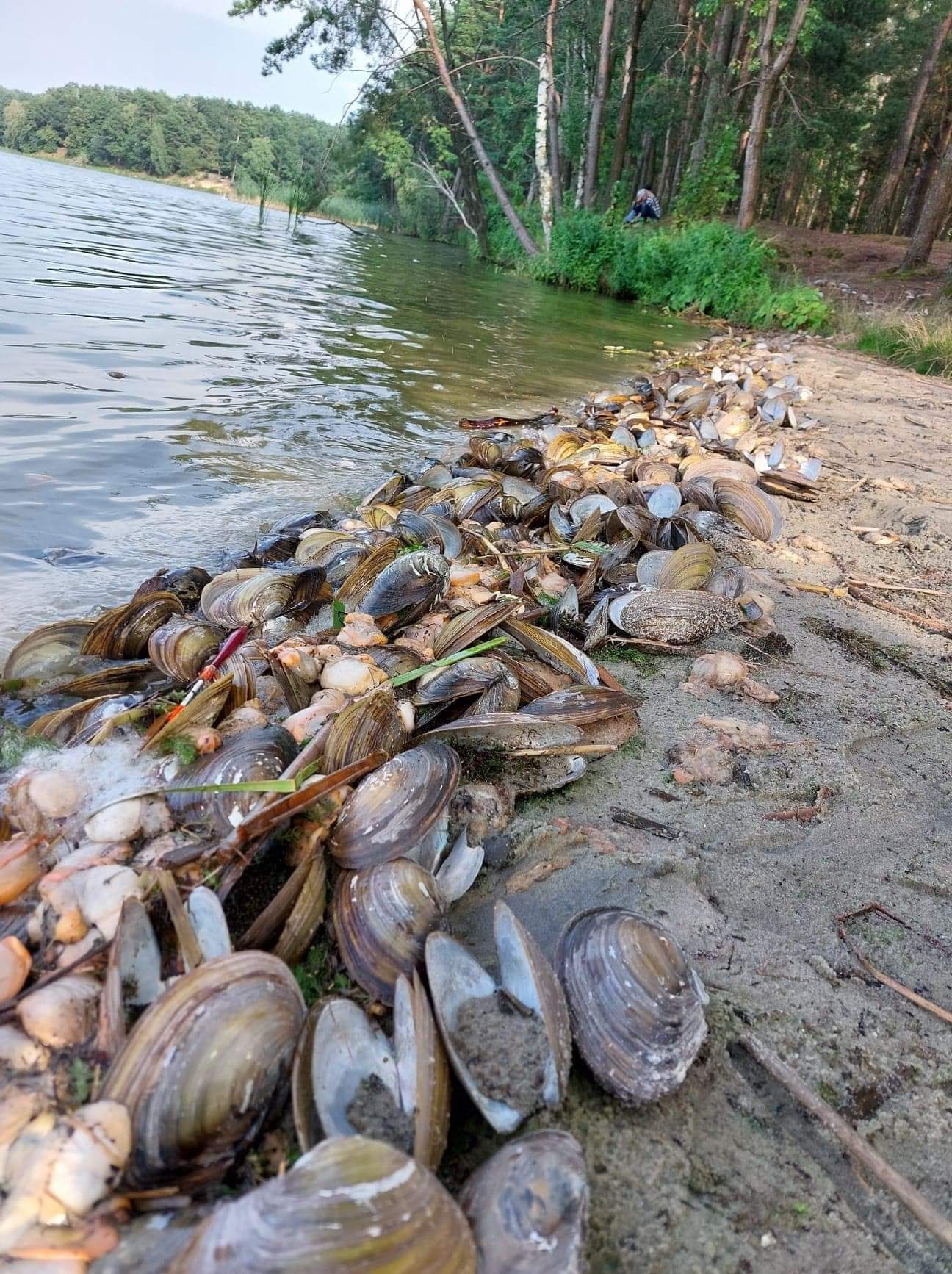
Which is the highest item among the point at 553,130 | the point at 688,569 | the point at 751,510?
the point at 553,130

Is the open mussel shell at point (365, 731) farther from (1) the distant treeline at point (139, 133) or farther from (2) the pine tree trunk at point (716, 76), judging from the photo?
(1) the distant treeline at point (139, 133)

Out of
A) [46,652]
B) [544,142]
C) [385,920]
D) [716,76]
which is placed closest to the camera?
[385,920]

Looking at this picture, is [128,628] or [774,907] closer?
[774,907]

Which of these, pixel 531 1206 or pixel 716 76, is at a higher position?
pixel 716 76

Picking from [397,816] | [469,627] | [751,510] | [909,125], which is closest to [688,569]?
[469,627]

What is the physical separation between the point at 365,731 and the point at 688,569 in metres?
1.77

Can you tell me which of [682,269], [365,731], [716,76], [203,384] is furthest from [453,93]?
[365,731]

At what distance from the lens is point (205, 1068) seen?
1.10 metres

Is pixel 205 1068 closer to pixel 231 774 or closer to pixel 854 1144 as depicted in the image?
pixel 231 774

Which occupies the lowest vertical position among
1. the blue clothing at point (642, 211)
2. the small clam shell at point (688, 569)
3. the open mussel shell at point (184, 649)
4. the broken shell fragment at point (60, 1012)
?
the open mussel shell at point (184, 649)

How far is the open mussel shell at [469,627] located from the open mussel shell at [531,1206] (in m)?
1.61

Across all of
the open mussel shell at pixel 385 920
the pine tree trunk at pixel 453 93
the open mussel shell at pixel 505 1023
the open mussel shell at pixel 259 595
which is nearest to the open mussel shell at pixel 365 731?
the open mussel shell at pixel 385 920

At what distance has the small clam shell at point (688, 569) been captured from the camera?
3068 mm

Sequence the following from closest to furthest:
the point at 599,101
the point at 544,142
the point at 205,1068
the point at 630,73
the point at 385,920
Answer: the point at 205,1068 < the point at 385,920 < the point at 599,101 < the point at 630,73 < the point at 544,142
